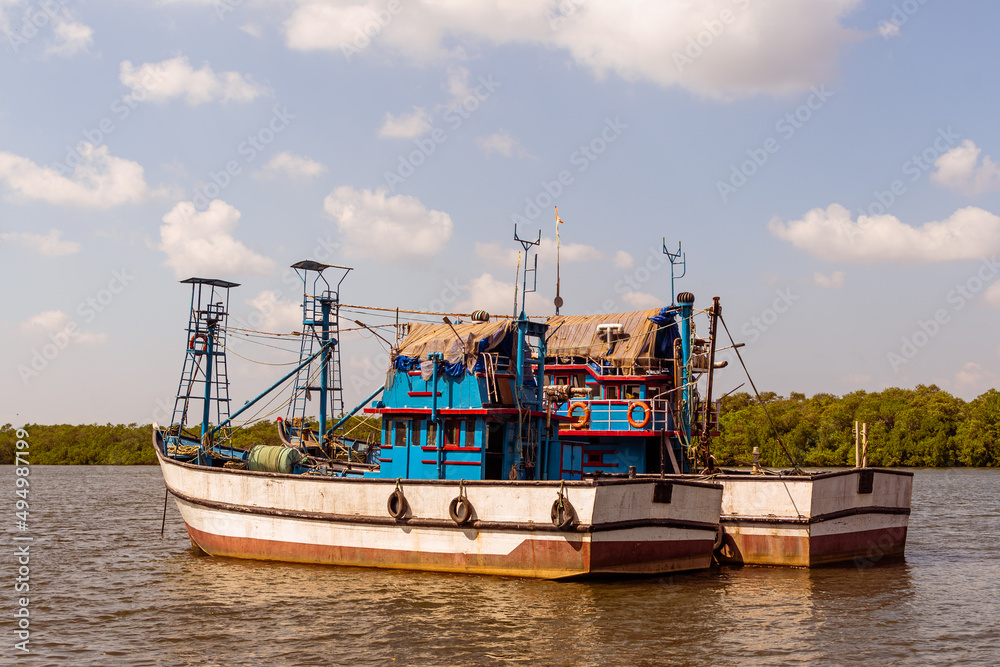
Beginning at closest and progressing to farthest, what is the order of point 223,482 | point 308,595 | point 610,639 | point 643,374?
point 610,639 → point 308,595 → point 223,482 → point 643,374

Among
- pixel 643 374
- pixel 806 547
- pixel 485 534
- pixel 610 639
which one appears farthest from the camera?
pixel 643 374

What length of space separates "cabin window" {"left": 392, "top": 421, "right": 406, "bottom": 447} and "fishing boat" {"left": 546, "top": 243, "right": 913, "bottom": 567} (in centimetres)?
412

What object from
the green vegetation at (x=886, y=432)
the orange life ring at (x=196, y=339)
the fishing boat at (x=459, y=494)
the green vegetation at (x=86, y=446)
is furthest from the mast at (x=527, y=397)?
the green vegetation at (x=86, y=446)

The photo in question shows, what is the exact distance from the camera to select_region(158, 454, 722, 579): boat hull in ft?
62.6

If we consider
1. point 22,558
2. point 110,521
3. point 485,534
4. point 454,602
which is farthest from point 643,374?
point 110,521

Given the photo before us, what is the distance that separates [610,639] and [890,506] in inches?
493

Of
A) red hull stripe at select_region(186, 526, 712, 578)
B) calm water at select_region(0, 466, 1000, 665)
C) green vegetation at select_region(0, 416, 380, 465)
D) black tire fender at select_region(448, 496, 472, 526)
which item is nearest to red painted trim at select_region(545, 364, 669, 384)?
red hull stripe at select_region(186, 526, 712, 578)

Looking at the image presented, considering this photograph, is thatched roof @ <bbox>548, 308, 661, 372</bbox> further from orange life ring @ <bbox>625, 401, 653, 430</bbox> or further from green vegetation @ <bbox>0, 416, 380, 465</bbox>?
green vegetation @ <bbox>0, 416, 380, 465</bbox>

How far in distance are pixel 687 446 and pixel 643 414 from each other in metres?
1.77

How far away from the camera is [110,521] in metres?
36.7

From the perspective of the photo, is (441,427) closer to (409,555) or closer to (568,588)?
(409,555)

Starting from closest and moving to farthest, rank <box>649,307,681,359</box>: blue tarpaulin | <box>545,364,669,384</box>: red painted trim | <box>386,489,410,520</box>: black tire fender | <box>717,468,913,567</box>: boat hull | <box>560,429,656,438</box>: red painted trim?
1. <box>386,489,410,520</box>: black tire fender
2. <box>717,468,913,567</box>: boat hull
3. <box>560,429,656,438</box>: red painted trim
4. <box>545,364,669,384</box>: red painted trim
5. <box>649,307,681,359</box>: blue tarpaulin

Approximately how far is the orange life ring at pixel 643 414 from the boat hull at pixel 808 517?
3.48 m

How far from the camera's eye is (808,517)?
21.8 m
